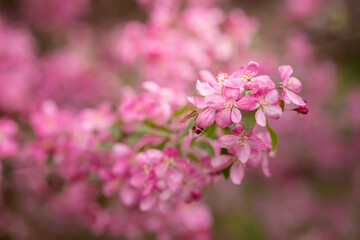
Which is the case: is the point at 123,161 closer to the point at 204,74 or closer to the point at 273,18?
the point at 204,74

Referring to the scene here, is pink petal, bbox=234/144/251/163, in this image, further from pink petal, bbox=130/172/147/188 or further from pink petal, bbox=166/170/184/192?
pink petal, bbox=130/172/147/188

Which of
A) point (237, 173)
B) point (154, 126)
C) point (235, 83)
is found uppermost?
point (154, 126)

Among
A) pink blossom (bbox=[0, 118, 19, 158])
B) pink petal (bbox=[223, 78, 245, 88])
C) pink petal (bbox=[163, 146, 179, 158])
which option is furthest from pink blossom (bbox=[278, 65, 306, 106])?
pink blossom (bbox=[0, 118, 19, 158])

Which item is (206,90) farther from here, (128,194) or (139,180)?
(128,194)

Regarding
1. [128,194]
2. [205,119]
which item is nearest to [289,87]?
[205,119]

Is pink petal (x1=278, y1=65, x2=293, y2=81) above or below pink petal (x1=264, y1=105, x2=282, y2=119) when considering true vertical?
above

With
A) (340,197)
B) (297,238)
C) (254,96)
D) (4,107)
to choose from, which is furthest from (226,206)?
(254,96)
